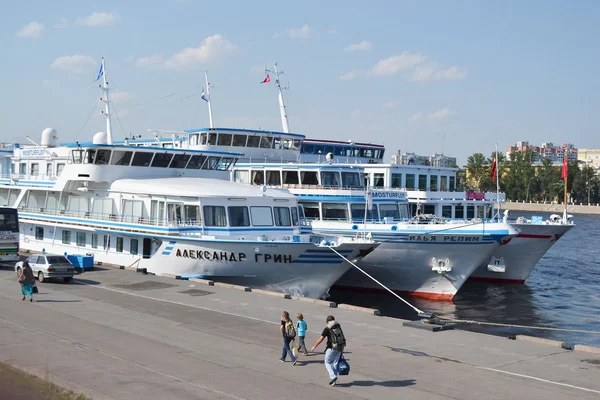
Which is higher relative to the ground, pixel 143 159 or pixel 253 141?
pixel 253 141

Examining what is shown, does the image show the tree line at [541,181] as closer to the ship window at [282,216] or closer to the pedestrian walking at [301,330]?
the ship window at [282,216]

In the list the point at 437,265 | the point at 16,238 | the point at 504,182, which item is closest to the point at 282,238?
the point at 437,265

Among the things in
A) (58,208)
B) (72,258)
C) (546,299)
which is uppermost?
(58,208)

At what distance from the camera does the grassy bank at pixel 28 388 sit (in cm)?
1358

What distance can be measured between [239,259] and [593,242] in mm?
59198

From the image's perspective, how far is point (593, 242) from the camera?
7806 centimetres

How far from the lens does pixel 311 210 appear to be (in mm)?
38438

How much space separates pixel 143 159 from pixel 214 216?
733 centimetres

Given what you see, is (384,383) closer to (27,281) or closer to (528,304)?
(27,281)

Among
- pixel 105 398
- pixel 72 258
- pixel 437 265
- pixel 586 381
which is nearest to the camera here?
pixel 105 398

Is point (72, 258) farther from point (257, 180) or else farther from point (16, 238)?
point (257, 180)

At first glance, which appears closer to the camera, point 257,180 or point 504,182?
point 257,180

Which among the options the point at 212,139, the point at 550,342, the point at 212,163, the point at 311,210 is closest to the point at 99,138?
the point at 212,163

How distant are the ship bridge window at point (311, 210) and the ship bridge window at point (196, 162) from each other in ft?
18.9
